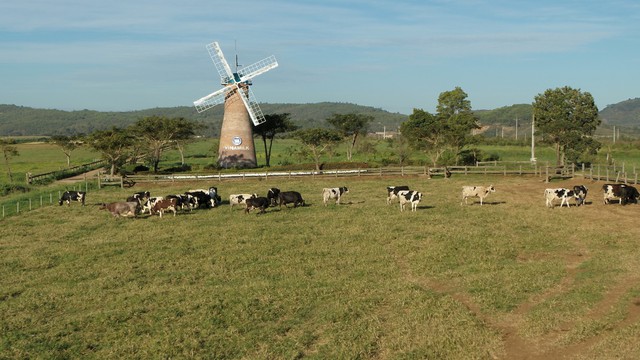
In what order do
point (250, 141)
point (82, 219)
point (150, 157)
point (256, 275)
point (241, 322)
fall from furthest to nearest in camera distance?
point (150, 157), point (250, 141), point (82, 219), point (256, 275), point (241, 322)

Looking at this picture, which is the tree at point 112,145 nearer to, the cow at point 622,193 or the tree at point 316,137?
the tree at point 316,137

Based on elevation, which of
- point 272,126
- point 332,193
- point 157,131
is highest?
point 272,126

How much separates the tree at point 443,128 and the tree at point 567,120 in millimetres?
7851

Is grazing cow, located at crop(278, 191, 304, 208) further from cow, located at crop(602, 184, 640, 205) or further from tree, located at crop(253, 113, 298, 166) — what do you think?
tree, located at crop(253, 113, 298, 166)

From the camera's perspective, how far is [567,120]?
54406 mm

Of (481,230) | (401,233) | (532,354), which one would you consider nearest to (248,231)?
(401,233)

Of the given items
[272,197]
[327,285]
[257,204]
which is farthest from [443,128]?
[327,285]

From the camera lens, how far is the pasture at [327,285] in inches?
486

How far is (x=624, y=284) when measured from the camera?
15734mm

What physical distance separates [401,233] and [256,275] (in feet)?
24.8

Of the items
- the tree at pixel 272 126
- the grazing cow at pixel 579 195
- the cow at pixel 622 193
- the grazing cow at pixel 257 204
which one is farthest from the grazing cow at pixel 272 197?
the tree at pixel 272 126

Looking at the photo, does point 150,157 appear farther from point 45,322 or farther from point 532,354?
point 532,354

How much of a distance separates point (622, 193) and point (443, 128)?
2755cm

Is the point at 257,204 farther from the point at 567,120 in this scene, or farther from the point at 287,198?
the point at 567,120
